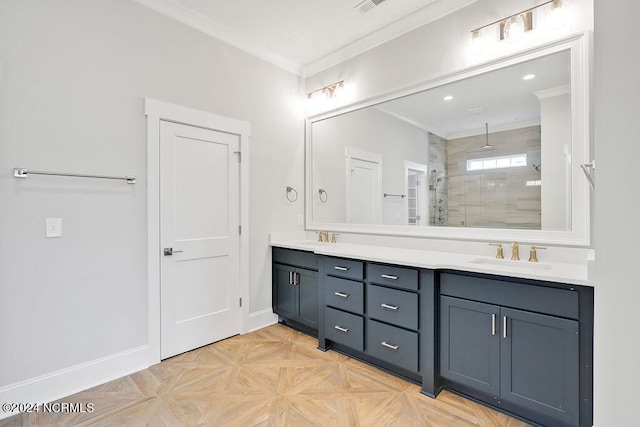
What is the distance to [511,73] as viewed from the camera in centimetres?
229

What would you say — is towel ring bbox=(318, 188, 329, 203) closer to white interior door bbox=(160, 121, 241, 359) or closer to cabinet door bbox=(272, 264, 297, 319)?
cabinet door bbox=(272, 264, 297, 319)

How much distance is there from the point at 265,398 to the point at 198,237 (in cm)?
144

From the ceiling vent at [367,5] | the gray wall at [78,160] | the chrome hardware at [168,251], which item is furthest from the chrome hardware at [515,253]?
the gray wall at [78,160]

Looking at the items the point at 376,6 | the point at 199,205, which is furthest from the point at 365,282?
the point at 376,6

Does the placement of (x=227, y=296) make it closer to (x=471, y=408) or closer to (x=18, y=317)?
(x=18, y=317)

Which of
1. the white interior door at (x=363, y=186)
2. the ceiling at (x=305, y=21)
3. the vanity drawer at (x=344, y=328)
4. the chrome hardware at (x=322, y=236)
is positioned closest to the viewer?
the vanity drawer at (x=344, y=328)

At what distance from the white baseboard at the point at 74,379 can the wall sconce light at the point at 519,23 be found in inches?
136

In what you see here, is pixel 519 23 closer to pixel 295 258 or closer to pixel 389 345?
pixel 389 345

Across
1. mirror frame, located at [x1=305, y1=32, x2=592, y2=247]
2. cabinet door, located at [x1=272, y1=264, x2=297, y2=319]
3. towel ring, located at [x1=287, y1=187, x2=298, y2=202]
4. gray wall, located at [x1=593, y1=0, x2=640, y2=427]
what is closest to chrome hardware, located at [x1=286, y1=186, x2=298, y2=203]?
towel ring, located at [x1=287, y1=187, x2=298, y2=202]

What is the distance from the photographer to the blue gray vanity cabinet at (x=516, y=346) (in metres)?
1.66

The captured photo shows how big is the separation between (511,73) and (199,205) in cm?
268

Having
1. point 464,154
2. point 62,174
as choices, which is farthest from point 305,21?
point 62,174

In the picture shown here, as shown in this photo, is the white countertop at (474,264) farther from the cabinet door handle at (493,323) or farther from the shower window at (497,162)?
the shower window at (497,162)

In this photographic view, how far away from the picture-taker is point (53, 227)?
6.91 ft
